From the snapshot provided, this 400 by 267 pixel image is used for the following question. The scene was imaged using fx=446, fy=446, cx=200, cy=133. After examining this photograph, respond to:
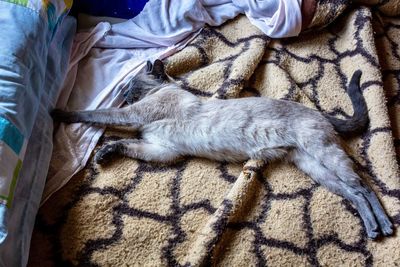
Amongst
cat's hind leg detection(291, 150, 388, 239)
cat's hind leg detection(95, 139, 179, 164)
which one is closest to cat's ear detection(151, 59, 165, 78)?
cat's hind leg detection(95, 139, 179, 164)

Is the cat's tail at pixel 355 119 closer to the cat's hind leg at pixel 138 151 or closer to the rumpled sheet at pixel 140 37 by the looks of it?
→ the rumpled sheet at pixel 140 37

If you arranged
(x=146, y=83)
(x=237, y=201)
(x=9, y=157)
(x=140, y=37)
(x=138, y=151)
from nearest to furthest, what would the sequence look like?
1. (x=9, y=157)
2. (x=237, y=201)
3. (x=138, y=151)
4. (x=146, y=83)
5. (x=140, y=37)

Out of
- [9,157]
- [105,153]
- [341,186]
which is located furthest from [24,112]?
[341,186]

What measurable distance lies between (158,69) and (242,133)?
1.38ft

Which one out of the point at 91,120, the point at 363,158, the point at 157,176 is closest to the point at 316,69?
the point at 363,158

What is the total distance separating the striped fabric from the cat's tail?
0.97 metres

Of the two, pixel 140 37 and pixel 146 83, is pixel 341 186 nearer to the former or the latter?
pixel 146 83

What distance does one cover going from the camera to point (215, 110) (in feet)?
4.83

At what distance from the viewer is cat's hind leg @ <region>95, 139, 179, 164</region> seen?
55.6 inches

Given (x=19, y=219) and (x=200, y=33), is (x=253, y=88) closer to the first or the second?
(x=200, y=33)

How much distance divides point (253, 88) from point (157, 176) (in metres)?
0.52

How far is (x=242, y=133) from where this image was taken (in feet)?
4.65

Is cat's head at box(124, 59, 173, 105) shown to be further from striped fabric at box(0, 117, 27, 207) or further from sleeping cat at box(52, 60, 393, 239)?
striped fabric at box(0, 117, 27, 207)

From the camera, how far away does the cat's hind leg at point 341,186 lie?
4.26 feet
